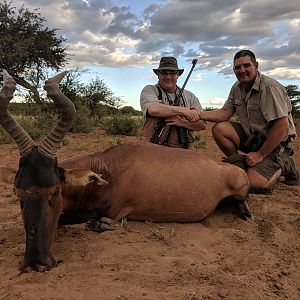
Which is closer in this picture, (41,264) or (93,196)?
(41,264)

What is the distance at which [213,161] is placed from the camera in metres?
5.91

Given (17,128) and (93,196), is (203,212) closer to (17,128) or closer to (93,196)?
(93,196)

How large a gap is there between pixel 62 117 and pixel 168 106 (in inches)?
110

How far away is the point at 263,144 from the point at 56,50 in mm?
21265

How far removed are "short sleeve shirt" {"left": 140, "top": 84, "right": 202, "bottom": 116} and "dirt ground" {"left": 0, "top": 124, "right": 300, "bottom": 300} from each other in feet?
7.30

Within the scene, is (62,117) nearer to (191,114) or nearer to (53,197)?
(53,197)

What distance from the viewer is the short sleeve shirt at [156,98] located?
7352mm

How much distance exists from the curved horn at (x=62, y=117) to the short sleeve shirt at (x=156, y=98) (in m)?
2.90

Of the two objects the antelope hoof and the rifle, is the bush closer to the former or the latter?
the rifle

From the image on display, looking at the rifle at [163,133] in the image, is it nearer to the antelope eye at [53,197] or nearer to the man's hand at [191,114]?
the man's hand at [191,114]

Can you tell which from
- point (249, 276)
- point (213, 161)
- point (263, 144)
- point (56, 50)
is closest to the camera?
point (249, 276)

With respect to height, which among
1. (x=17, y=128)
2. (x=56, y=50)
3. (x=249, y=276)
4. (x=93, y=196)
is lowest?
(x=249, y=276)

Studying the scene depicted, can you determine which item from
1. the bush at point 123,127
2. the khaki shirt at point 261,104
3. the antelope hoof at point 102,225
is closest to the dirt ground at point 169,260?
the antelope hoof at point 102,225

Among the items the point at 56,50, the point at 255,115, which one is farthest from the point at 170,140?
the point at 56,50
